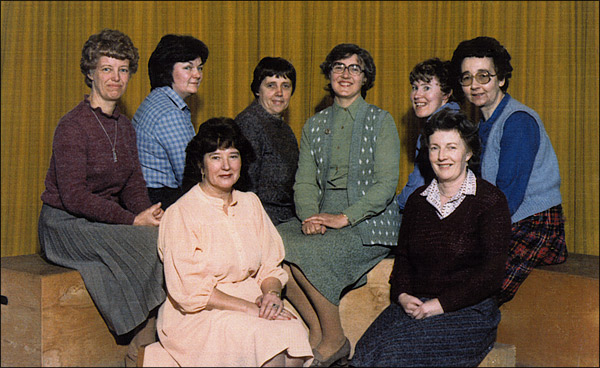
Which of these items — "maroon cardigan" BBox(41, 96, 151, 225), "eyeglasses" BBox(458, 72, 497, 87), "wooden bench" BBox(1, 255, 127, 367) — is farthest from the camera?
"eyeglasses" BBox(458, 72, 497, 87)

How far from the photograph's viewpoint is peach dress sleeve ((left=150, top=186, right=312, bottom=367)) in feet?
8.00

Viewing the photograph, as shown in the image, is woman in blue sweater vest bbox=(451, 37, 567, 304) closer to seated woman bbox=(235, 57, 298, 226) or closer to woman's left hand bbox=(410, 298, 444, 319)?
woman's left hand bbox=(410, 298, 444, 319)

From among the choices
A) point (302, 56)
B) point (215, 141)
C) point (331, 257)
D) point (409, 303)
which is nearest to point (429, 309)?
point (409, 303)

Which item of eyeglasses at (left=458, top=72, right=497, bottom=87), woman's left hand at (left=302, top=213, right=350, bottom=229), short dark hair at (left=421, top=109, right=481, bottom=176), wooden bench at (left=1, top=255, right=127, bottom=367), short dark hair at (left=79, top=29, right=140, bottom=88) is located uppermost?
short dark hair at (left=79, top=29, right=140, bottom=88)

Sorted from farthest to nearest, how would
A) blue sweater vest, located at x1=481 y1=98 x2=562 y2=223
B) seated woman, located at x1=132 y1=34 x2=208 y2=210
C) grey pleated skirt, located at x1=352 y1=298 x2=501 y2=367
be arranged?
1. seated woman, located at x1=132 y1=34 x2=208 y2=210
2. blue sweater vest, located at x1=481 y1=98 x2=562 y2=223
3. grey pleated skirt, located at x1=352 y1=298 x2=501 y2=367

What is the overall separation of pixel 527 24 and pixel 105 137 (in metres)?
2.80

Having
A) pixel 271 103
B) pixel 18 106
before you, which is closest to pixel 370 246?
pixel 271 103

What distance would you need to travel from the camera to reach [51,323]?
283 centimetres

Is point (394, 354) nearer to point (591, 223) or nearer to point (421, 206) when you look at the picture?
point (421, 206)

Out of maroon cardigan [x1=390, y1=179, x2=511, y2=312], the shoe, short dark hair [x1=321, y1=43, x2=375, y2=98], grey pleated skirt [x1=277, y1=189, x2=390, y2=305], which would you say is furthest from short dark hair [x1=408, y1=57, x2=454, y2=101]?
the shoe

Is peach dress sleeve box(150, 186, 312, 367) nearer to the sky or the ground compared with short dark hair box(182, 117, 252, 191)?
nearer to the ground

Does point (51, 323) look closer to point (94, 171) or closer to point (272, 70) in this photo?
point (94, 171)

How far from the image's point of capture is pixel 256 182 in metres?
3.39

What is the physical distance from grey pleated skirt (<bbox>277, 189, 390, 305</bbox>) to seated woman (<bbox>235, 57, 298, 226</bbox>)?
0.28m
